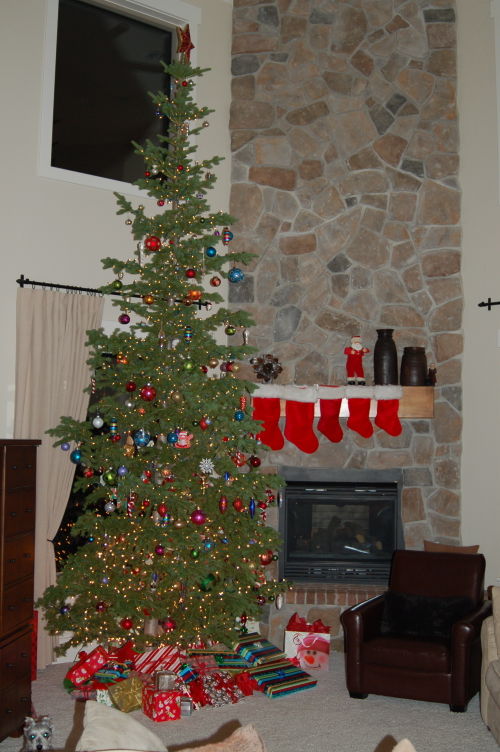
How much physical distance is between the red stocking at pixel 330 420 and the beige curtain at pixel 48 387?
1.81 metres

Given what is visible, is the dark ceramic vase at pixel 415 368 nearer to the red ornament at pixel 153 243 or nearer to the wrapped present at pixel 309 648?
the wrapped present at pixel 309 648

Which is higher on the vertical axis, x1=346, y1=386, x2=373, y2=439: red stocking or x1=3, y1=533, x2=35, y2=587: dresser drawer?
x1=346, y1=386, x2=373, y2=439: red stocking

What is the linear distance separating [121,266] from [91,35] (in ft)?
7.64

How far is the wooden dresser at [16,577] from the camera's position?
3.61 m

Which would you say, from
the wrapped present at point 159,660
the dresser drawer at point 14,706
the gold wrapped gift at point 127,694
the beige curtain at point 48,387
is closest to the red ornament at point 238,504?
the wrapped present at point 159,660

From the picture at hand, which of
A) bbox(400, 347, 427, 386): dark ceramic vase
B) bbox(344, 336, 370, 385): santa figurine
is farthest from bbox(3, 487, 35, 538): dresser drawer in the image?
bbox(400, 347, 427, 386): dark ceramic vase

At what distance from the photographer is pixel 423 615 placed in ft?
15.1

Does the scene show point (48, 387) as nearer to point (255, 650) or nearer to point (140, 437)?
point (140, 437)

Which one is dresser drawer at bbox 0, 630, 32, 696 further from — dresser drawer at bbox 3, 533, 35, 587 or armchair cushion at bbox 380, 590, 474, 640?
armchair cushion at bbox 380, 590, 474, 640

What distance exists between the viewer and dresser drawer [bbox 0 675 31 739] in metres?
3.58

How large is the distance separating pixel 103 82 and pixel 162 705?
180 inches

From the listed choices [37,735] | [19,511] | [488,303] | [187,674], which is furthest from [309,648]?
[488,303]

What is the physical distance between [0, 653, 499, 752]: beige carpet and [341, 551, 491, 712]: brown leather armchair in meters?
0.12

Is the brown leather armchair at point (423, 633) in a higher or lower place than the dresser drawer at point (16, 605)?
lower
